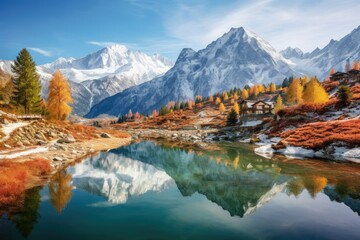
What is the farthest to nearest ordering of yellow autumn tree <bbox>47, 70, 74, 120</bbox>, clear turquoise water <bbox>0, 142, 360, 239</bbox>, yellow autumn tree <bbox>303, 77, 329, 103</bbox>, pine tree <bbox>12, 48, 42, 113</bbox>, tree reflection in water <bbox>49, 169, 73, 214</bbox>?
1. yellow autumn tree <bbox>303, 77, 329, 103</bbox>
2. yellow autumn tree <bbox>47, 70, 74, 120</bbox>
3. pine tree <bbox>12, 48, 42, 113</bbox>
4. tree reflection in water <bbox>49, 169, 73, 214</bbox>
5. clear turquoise water <bbox>0, 142, 360, 239</bbox>

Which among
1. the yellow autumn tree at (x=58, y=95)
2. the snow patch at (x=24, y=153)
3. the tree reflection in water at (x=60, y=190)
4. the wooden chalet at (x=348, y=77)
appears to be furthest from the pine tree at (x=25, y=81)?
the wooden chalet at (x=348, y=77)

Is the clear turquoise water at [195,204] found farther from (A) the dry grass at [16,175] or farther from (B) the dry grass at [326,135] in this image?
(B) the dry grass at [326,135]

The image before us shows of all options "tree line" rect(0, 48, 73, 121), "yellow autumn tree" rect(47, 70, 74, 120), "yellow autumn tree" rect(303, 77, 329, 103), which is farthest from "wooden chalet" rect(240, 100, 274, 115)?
"yellow autumn tree" rect(47, 70, 74, 120)

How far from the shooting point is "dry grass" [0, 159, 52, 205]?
73.2 feet

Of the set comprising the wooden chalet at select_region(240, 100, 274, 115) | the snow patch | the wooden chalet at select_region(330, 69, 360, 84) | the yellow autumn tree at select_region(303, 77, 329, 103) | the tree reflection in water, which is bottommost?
the tree reflection in water

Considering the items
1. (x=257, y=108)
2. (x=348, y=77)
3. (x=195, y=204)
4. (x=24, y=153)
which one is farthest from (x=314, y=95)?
(x=24, y=153)

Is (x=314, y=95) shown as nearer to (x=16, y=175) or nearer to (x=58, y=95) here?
(x=58, y=95)

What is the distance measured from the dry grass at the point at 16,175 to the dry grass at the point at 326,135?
144 feet

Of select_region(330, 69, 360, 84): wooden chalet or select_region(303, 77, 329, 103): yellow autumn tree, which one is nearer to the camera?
select_region(303, 77, 329, 103): yellow autumn tree

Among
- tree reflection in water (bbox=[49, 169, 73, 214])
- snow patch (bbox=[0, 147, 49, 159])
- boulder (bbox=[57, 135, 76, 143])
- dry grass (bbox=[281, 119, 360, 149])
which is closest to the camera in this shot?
tree reflection in water (bbox=[49, 169, 73, 214])

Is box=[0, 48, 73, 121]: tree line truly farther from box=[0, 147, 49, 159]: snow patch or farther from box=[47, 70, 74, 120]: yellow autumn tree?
box=[0, 147, 49, 159]: snow patch

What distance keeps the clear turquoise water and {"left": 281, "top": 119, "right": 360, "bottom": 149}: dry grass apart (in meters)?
9.70

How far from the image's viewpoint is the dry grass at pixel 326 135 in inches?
1902

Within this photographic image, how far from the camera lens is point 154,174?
1547 inches
